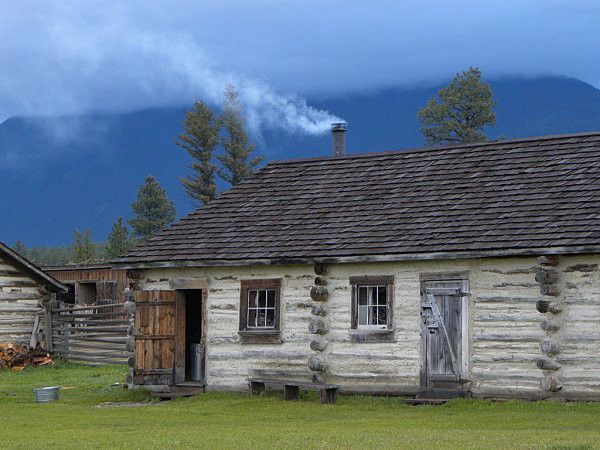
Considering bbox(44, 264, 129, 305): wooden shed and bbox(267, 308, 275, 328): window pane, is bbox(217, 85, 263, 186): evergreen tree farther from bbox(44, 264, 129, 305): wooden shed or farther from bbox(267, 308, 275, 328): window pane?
bbox(267, 308, 275, 328): window pane

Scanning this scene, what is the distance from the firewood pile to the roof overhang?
26.1 feet

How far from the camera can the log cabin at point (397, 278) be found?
67.8 feet

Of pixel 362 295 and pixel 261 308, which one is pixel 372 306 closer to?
pixel 362 295

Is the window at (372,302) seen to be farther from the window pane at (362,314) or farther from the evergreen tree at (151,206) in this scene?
the evergreen tree at (151,206)

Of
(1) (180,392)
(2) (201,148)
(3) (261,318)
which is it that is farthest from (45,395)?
(2) (201,148)

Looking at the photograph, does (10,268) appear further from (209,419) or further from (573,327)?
(573,327)

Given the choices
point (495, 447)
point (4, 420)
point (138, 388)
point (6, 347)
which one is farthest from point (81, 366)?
point (495, 447)

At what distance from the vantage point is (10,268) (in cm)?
3344

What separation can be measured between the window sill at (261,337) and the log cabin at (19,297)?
10.8 m

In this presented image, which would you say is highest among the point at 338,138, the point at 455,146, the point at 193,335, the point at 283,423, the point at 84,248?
the point at 84,248

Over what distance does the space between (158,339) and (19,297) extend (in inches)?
384

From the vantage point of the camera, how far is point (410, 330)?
22266mm

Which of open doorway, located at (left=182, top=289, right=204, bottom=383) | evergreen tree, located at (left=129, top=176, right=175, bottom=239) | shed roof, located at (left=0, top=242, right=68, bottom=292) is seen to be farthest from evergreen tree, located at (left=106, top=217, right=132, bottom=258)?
open doorway, located at (left=182, top=289, right=204, bottom=383)

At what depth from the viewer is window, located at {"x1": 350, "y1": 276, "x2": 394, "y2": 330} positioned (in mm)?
22500
